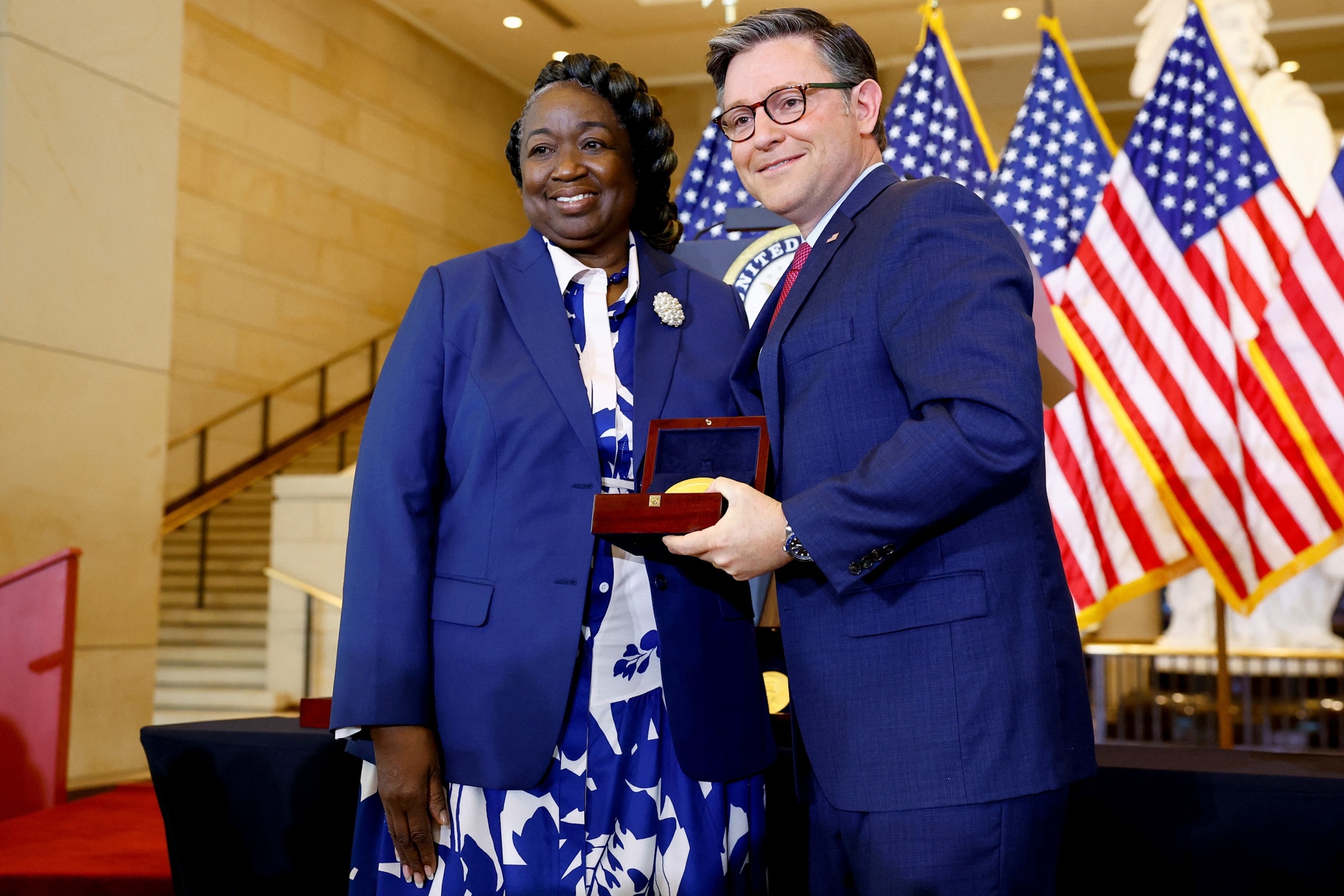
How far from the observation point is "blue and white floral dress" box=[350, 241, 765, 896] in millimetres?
2064

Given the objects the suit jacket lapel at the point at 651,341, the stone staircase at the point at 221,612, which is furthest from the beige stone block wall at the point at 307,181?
the suit jacket lapel at the point at 651,341

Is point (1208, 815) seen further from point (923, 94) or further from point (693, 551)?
point (923, 94)

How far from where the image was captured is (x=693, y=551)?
169 centimetres

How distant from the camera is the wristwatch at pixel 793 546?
1708mm

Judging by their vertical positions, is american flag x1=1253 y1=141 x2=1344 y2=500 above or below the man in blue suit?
above

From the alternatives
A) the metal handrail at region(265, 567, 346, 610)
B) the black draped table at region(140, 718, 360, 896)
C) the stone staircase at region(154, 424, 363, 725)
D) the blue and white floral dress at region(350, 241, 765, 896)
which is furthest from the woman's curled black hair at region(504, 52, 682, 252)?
the metal handrail at region(265, 567, 346, 610)

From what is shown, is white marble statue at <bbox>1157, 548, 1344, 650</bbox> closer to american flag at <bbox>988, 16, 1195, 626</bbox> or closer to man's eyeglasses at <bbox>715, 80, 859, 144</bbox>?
american flag at <bbox>988, 16, 1195, 626</bbox>

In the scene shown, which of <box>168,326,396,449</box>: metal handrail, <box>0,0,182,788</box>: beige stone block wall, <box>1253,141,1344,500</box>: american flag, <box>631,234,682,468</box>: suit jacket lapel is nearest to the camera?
<box>631,234,682,468</box>: suit jacket lapel

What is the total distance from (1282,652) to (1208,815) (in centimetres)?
687

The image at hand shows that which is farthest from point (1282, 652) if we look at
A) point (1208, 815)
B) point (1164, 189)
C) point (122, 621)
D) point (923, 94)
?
point (122, 621)

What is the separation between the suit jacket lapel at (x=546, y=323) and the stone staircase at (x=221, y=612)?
665cm

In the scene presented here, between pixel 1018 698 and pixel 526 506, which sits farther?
pixel 526 506

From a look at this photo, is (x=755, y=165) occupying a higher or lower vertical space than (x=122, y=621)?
higher

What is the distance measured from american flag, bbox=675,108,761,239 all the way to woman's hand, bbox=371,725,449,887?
5791 millimetres
